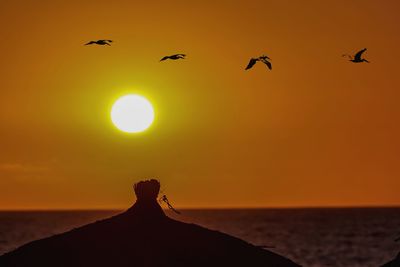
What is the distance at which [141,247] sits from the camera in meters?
17.7

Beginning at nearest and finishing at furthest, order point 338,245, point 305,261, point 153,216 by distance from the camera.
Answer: point 153,216, point 305,261, point 338,245

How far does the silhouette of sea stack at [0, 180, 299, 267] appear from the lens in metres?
17.4

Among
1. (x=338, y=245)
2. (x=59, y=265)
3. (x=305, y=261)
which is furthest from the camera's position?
(x=338, y=245)

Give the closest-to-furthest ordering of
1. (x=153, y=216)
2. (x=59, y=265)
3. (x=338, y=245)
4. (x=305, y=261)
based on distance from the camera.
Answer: (x=59, y=265) < (x=153, y=216) < (x=305, y=261) < (x=338, y=245)

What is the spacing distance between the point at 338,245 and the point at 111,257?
104m

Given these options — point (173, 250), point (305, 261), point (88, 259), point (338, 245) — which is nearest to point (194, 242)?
point (173, 250)

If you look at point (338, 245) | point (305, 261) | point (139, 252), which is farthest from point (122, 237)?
point (338, 245)

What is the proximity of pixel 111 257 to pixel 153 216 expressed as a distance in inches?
57.5

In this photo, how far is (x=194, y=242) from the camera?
18.1m

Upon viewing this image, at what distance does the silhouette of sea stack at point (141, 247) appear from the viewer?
1744 centimetres

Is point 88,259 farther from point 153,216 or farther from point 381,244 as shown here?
point 381,244

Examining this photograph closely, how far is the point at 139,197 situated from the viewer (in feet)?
62.7

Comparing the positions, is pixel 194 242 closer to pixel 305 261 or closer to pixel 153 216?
pixel 153 216

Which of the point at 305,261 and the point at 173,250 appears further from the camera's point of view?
the point at 305,261
